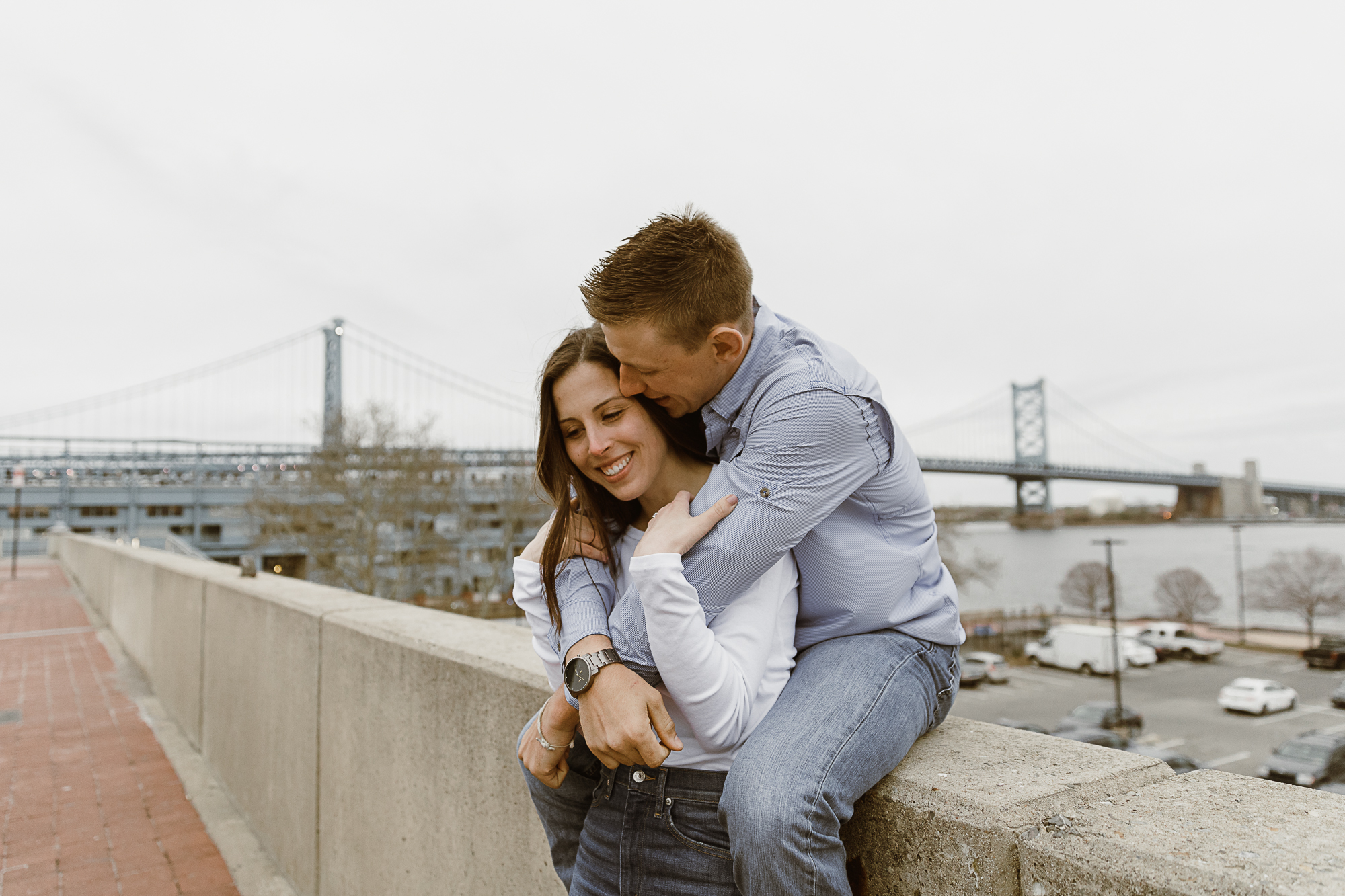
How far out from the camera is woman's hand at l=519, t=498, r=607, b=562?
1.34m

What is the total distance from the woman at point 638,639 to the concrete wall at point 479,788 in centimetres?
22

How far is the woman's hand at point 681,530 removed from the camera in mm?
1077

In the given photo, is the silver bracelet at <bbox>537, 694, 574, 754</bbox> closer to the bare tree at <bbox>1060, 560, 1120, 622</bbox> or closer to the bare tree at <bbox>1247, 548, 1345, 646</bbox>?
the bare tree at <bbox>1060, 560, 1120, 622</bbox>

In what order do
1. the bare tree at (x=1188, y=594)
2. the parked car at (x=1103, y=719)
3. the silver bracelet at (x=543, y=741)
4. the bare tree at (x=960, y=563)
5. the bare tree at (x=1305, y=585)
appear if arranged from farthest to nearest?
the bare tree at (x=1188, y=594), the bare tree at (x=1305, y=585), the bare tree at (x=960, y=563), the parked car at (x=1103, y=719), the silver bracelet at (x=543, y=741)

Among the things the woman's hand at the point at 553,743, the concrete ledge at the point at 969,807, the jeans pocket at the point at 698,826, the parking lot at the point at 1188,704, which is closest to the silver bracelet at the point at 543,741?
the woman's hand at the point at 553,743

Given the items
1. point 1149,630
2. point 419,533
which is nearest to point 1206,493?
point 1149,630

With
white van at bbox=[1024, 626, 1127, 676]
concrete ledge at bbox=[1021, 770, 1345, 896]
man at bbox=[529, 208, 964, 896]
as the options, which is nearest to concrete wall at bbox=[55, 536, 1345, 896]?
concrete ledge at bbox=[1021, 770, 1345, 896]

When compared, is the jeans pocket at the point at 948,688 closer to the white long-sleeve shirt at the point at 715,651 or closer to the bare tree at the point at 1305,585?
the white long-sleeve shirt at the point at 715,651

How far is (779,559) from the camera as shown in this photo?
3.68 ft

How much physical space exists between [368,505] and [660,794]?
27.7m

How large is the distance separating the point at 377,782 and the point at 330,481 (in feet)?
88.2

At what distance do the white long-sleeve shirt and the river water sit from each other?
43028 mm

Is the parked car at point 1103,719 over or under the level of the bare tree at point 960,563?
under

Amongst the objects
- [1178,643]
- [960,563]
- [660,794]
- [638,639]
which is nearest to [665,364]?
[638,639]
